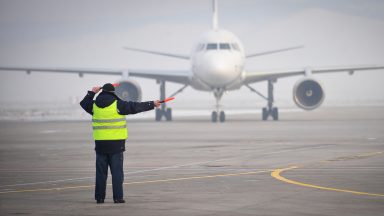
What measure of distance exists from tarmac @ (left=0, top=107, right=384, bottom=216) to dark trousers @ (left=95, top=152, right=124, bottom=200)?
0.19 m

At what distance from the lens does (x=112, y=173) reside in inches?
542

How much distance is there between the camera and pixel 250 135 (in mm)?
31156

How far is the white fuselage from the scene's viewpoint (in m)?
43.8

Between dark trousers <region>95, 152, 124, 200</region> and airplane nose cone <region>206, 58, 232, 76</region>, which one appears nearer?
dark trousers <region>95, 152, 124, 200</region>

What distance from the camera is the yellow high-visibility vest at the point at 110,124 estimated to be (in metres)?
14.0

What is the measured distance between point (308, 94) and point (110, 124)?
33213 mm

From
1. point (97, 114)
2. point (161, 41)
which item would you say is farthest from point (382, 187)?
point (161, 41)

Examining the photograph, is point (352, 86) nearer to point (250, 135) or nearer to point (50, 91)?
point (50, 91)

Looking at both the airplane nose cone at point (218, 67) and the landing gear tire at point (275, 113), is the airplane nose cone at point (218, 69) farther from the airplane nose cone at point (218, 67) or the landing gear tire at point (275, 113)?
the landing gear tire at point (275, 113)

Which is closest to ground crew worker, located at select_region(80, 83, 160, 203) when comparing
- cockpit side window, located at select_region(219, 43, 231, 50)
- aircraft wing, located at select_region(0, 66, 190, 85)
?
cockpit side window, located at select_region(219, 43, 231, 50)

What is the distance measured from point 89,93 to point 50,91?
12341 centimetres

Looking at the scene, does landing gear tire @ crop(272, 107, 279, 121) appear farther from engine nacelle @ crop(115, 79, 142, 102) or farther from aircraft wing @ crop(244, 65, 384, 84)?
engine nacelle @ crop(115, 79, 142, 102)

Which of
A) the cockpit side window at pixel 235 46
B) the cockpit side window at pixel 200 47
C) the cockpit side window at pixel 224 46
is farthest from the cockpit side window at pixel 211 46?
the cockpit side window at pixel 235 46

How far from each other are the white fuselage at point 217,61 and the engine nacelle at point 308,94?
2.78 metres
